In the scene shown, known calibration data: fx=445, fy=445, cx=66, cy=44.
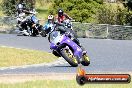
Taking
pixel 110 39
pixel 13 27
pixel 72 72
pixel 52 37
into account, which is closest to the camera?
pixel 52 37

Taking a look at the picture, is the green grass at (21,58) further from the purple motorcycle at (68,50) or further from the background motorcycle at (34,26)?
the background motorcycle at (34,26)

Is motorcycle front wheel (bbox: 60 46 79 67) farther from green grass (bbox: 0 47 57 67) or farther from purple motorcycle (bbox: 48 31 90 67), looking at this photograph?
green grass (bbox: 0 47 57 67)

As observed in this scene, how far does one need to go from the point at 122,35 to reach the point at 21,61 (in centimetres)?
1529

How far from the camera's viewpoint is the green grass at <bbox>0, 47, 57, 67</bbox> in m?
15.1

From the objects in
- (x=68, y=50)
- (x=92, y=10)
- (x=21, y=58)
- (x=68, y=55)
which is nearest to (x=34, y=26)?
(x=92, y=10)

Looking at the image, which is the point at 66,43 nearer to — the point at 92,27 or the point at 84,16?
the point at 92,27

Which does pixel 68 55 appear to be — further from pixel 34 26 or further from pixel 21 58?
pixel 34 26

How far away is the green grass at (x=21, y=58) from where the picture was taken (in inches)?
594

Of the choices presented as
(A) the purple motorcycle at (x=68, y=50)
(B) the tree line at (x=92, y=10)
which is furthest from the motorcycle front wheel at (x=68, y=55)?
(B) the tree line at (x=92, y=10)

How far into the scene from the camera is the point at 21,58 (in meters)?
16.0

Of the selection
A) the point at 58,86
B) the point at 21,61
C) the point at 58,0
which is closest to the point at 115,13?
the point at 58,0

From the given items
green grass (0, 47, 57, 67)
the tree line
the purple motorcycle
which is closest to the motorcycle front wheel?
the purple motorcycle

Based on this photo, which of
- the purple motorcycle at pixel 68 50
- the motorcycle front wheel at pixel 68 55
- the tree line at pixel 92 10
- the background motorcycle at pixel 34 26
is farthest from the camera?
the tree line at pixel 92 10

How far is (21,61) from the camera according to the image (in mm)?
15469
